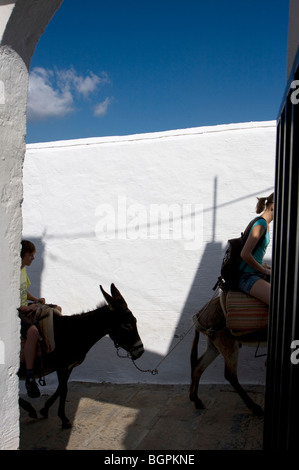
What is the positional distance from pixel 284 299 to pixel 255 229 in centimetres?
205

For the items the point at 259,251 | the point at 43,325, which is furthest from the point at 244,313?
the point at 43,325

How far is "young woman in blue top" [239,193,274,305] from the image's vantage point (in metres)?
4.30

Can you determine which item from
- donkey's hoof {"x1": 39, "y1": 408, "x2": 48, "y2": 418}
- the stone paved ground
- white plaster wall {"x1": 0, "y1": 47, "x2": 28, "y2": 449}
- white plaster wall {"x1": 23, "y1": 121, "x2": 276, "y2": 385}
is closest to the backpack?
white plaster wall {"x1": 23, "y1": 121, "x2": 276, "y2": 385}

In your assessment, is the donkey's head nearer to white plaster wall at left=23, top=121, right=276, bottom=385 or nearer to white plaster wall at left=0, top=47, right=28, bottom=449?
white plaster wall at left=23, top=121, right=276, bottom=385

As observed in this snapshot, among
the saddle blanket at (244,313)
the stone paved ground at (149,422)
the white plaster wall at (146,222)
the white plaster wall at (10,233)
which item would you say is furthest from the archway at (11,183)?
the white plaster wall at (146,222)

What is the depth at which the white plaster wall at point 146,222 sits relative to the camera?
224 inches

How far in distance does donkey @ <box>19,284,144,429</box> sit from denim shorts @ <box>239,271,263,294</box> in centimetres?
113

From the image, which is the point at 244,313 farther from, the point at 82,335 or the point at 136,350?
the point at 82,335

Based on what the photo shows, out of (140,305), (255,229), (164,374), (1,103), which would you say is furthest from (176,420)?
(1,103)

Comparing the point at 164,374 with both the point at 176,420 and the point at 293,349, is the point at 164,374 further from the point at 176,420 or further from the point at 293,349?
the point at 293,349

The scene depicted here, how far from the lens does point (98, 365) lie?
6117 millimetres

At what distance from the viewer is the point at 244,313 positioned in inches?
174

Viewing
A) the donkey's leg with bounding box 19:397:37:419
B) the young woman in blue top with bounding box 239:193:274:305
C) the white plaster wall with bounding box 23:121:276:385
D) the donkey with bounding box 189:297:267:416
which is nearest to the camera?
the young woman in blue top with bounding box 239:193:274:305

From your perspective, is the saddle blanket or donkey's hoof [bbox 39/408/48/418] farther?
donkey's hoof [bbox 39/408/48/418]
